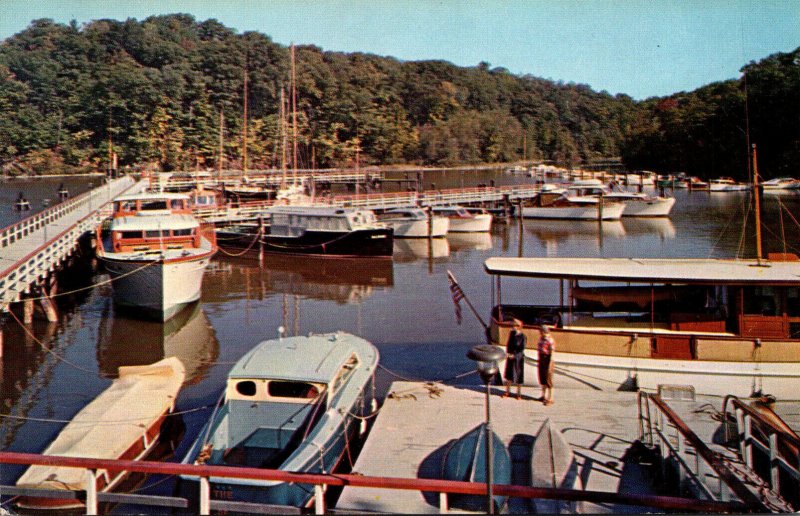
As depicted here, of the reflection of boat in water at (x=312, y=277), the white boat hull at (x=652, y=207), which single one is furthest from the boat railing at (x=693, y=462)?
the white boat hull at (x=652, y=207)

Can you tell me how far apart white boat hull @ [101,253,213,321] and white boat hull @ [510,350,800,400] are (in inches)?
594

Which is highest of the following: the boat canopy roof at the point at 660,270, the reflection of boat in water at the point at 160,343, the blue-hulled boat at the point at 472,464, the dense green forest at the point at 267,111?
the dense green forest at the point at 267,111

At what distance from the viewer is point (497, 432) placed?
11891 millimetres

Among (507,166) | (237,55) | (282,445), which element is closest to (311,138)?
(237,55)

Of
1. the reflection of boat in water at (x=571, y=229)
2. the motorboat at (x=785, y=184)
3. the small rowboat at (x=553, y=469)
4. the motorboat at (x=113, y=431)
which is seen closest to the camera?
the small rowboat at (x=553, y=469)

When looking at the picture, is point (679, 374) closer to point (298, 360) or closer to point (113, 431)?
point (298, 360)

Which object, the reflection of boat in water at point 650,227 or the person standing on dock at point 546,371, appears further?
the reflection of boat in water at point 650,227

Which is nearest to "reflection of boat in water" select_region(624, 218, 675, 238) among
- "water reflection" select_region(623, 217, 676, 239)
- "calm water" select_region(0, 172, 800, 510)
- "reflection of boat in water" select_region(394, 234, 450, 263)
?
"water reflection" select_region(623, 217, 676, 239)

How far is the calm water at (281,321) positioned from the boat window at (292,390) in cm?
262

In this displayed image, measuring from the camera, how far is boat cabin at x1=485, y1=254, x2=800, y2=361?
14852 millimetres

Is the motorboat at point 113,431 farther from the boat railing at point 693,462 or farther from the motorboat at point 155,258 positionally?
the motorboat at point 155,258

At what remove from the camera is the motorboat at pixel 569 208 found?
60281 mm

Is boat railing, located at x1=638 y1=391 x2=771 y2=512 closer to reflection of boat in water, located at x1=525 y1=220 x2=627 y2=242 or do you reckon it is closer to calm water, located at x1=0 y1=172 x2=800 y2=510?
calm water, located at x1=0 y1=172 x2=800 y2=510

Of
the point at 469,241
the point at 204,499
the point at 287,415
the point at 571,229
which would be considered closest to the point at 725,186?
the point at 571,229
